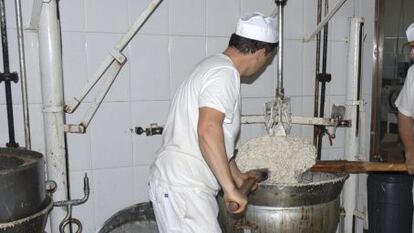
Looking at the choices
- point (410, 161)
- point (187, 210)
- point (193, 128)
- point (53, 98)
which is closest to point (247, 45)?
point (193, 128)

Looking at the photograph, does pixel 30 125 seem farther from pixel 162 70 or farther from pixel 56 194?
pixel 162 70

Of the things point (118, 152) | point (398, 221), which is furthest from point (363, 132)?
point (118, 152)

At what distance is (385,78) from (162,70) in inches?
74.6

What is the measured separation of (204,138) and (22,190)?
616 millimetres

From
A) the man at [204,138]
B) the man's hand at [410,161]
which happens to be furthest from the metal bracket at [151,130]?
the man's hand at [410,161]

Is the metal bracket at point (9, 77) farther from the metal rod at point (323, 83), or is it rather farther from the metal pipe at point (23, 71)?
the metal rod at point (323, 83)

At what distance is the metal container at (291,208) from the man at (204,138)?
254mm

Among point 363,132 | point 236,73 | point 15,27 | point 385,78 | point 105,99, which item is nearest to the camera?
point 236,73

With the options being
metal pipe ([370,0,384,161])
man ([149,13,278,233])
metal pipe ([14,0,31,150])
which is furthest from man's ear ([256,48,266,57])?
metal pipe ([370,0,384,161])

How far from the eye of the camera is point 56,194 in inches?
68.7

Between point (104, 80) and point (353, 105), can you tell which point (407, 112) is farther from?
point (104, 80)

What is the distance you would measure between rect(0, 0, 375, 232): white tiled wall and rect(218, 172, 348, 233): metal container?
2.02 feet

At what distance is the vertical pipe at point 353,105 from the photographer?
2176mm

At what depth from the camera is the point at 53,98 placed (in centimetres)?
169
